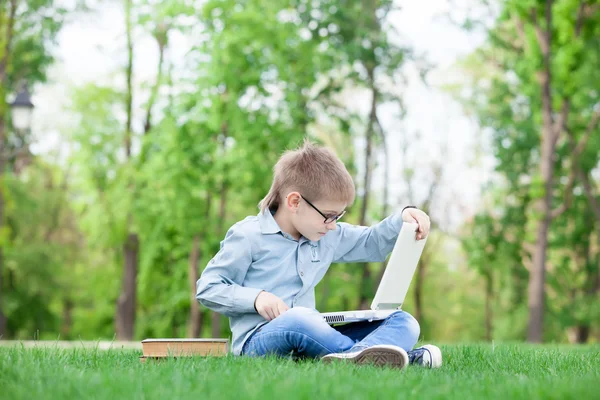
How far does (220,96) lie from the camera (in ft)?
54.9

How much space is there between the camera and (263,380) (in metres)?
2.98

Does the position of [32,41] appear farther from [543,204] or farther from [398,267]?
[398,267]

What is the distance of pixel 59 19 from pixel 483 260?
13.5 metres

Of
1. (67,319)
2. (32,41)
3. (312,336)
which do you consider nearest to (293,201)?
(312,336)

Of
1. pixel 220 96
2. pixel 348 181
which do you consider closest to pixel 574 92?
pixel 220 96

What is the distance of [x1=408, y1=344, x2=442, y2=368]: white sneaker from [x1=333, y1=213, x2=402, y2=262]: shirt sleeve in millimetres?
792

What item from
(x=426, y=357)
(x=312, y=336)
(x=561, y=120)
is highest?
(x=561, y=120)

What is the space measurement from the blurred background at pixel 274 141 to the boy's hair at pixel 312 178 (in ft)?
29.1

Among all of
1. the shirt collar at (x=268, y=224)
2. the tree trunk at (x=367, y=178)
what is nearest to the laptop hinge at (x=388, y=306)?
the shirt collar at (x=268, y=224)

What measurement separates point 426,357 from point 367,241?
98 centimetres

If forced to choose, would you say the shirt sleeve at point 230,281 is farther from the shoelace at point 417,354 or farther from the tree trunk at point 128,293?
the tree trunk at point 128,293

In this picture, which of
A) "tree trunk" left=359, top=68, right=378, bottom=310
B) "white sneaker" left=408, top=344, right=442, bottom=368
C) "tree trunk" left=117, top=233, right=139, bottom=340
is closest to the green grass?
"white sneaker" left=408, top=344, right=442, bottom=368

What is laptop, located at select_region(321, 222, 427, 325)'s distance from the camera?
4.34 m

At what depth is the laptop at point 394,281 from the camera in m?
4.34
